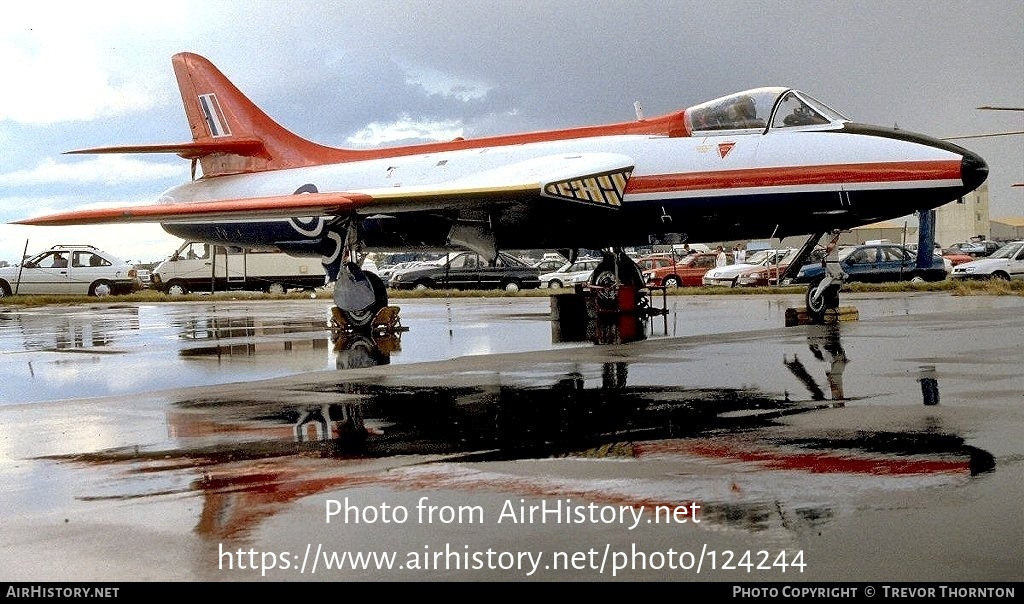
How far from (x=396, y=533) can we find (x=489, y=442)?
90.8 inches

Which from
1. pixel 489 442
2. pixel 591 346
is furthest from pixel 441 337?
pixel 489 442

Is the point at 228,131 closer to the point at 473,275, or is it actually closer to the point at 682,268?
the point at 473,275

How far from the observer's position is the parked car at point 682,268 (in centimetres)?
4662

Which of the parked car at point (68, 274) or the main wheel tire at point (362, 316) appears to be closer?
the main wheel tire at point (362, 316)

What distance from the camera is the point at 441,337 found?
17.3 m

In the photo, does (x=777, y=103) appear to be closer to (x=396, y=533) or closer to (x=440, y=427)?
(x=440, y=427)

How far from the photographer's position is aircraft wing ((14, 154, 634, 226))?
16672 mm

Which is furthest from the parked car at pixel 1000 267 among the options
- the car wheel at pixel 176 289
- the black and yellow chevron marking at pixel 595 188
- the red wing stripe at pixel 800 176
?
the car wheel at pixel 176 289

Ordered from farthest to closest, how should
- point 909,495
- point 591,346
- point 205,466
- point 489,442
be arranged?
1. point 591,346
2. point 489,442
3. point 205,466
4. point 909,495

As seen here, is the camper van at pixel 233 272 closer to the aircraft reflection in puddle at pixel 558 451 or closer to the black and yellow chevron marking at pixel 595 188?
the black and yellow chevron marking at pixel 595 188

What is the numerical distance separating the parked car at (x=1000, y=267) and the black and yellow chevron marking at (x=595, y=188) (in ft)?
88.7

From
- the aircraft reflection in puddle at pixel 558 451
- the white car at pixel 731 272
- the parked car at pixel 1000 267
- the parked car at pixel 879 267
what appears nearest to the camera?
the aircraft reflection in puddle at pixel 558 451

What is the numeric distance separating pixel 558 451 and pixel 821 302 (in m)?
12.1

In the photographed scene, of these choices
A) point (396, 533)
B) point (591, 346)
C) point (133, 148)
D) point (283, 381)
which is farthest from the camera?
point (133, 148)
